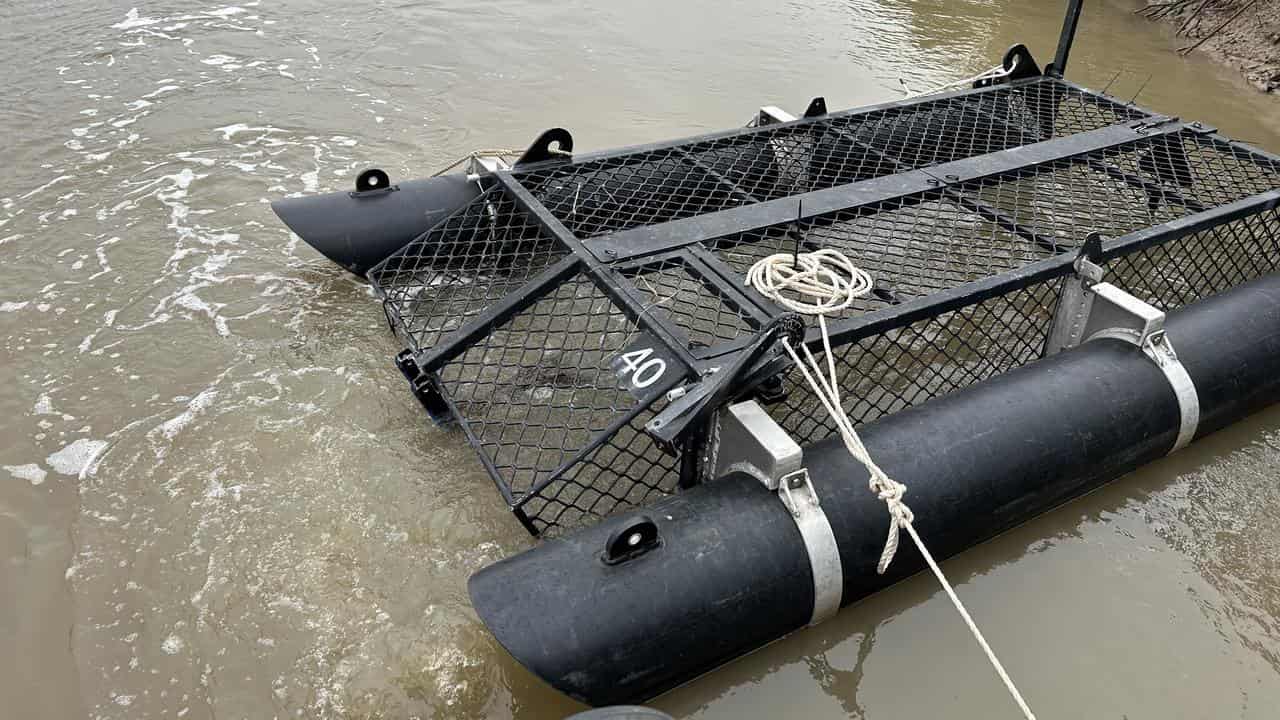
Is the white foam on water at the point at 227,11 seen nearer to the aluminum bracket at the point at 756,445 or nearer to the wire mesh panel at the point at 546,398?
the wire mesh panel at the point at 546,398

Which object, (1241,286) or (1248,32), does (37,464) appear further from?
(1248,32)

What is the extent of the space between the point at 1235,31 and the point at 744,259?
702cm

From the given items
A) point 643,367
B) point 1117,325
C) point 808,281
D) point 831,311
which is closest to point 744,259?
point 808,281

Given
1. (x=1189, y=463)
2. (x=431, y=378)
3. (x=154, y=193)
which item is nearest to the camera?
(x=431, y=378)

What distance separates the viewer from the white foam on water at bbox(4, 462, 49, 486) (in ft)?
10.7

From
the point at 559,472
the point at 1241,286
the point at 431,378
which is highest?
the point at 1241,286

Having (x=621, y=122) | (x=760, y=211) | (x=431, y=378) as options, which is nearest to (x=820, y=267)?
(x=760, y=211)

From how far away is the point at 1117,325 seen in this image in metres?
3.31

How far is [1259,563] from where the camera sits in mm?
3139

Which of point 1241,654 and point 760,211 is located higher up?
point 760,211

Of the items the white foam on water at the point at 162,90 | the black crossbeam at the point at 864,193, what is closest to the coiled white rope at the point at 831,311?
the black crossbeam at the point at 864,193

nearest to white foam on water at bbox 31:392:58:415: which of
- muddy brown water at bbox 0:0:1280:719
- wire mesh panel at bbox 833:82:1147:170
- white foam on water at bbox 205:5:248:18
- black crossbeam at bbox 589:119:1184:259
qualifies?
muddy brown water at bbox 0:0:1280:719

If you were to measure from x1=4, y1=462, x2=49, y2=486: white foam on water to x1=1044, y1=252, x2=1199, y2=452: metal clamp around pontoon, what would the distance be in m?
4.30

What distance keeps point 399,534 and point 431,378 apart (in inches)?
25.0
